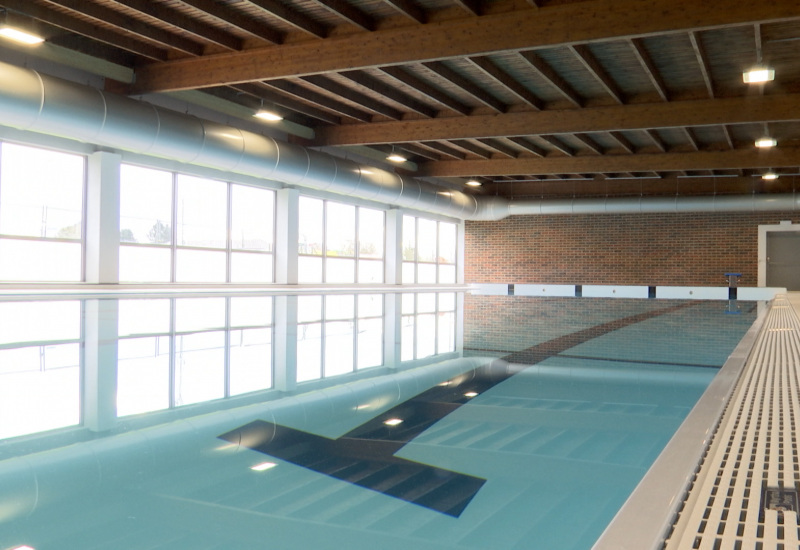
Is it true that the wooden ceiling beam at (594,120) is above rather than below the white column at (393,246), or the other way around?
above

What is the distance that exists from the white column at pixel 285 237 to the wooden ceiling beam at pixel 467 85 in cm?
637

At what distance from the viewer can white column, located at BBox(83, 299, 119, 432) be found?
302cm

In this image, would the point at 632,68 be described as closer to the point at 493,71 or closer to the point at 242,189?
the point at 493,71

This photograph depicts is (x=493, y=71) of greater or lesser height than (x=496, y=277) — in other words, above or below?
above

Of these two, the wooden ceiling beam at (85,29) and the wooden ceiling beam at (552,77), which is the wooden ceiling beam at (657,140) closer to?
the wooden ceiling beam at (552,77)

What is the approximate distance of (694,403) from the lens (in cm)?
359

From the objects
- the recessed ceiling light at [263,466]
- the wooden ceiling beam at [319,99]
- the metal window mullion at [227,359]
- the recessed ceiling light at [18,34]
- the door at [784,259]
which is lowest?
the recessed ceiling light at [263,466]

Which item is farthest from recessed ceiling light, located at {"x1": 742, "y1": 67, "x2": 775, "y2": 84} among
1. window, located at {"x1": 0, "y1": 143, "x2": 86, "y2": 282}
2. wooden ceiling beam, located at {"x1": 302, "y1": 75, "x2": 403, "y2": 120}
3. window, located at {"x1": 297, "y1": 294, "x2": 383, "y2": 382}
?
window, located at {"x1": 0, "y1": 143, "x2": 86, "y2": 282}

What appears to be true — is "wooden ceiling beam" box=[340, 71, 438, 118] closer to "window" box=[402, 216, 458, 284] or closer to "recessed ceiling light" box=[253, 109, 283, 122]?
"recessed ceiling light" box=[253, 109, 283, 122]

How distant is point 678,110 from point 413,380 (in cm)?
1003

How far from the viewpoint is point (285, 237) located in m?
17.2

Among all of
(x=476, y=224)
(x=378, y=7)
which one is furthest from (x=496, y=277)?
(x=378, y=7)

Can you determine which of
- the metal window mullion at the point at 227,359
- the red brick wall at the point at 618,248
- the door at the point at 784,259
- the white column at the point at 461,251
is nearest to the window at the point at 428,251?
the white column at the point at 461,251

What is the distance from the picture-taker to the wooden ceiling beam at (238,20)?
866 centimetres
